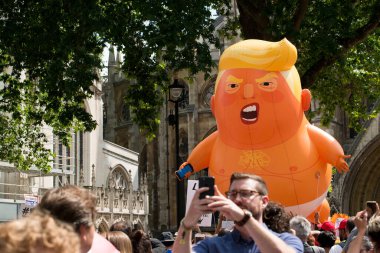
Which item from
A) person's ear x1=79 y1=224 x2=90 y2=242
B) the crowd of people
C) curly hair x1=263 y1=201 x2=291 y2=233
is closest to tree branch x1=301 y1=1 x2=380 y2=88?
curly hair x1=263 y1=201 x2=291 y2=233

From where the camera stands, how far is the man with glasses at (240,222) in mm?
4203

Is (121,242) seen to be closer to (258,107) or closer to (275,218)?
(275,218)

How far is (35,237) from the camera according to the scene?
2781 mm

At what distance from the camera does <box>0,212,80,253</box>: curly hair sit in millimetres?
2750

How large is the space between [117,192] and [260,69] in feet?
95.3

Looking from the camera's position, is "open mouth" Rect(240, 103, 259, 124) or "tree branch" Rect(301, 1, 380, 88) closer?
"open mouth" Rect(240, 103, 259, 124)

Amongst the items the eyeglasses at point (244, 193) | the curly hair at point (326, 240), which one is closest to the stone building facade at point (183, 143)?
the curly hair at point (326, 240)

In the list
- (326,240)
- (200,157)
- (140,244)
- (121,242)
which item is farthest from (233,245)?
(200,157)

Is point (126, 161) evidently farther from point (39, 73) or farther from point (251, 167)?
point (251, 167)

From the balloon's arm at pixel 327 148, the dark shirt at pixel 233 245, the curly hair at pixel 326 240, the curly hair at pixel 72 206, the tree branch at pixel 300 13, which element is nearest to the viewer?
the curly hair at pixel 72 206

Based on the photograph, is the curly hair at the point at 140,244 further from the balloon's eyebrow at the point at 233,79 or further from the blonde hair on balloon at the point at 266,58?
the blonde hair on balloon at the point at 266,58

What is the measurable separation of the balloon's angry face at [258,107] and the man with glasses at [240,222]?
698 cm

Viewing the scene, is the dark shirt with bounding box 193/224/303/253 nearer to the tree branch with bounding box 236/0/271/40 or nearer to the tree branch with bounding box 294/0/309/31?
the tree branch with bounding box 236/0/271/40

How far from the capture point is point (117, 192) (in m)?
40.1
